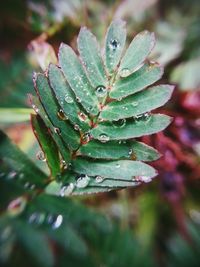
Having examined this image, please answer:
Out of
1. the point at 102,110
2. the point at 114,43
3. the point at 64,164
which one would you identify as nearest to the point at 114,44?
the point at 114,43

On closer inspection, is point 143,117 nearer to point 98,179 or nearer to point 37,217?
point 98,179

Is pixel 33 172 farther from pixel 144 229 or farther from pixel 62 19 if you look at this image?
pixel 144 229

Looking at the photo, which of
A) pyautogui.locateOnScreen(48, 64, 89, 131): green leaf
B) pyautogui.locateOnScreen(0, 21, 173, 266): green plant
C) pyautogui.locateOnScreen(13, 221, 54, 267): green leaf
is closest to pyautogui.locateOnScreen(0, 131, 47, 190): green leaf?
pyautogui.locateOnScreen(0, 21, 173, 266): green plant

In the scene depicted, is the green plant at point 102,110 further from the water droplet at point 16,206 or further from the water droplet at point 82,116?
the water droplet at point 16,206

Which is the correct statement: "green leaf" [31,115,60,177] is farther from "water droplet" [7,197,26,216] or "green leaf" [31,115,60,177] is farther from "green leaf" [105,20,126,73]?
"water droplet" [7,197,26,216]

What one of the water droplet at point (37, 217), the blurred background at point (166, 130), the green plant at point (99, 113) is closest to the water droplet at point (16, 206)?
the water droplet at point (37, 217)

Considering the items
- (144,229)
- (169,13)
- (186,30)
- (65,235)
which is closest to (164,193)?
(144,229)
